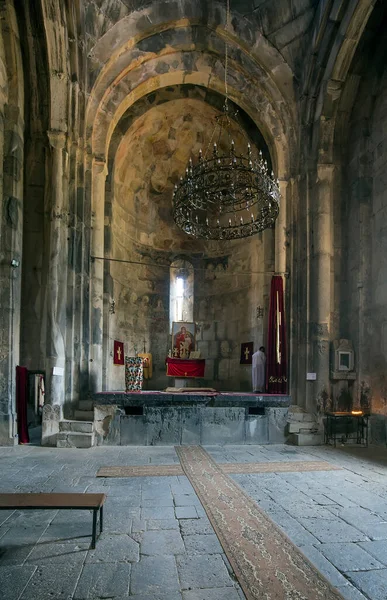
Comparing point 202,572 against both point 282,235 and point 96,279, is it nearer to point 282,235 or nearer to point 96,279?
point 96,279

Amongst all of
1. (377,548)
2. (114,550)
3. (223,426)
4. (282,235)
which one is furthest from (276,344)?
(114,550)

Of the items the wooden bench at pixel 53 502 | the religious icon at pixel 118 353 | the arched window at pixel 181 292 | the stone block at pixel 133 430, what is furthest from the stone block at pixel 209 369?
the wooden bench at pixel 53 502

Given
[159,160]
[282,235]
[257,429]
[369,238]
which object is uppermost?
[159,160]

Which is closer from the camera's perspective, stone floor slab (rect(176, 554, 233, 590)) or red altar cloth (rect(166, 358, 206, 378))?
stone floor slab (rect(176, 554, 233, 590))

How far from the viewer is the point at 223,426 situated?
9.23 m

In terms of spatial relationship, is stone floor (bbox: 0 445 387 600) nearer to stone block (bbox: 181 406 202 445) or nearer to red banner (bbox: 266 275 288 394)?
stone block (bbox: 181 406 202 445)

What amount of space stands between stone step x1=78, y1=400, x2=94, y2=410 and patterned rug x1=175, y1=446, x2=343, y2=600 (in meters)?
4.02

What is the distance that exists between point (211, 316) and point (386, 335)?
6795 mm

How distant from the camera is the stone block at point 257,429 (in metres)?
9.32

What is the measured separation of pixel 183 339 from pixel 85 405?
5373 millimetres

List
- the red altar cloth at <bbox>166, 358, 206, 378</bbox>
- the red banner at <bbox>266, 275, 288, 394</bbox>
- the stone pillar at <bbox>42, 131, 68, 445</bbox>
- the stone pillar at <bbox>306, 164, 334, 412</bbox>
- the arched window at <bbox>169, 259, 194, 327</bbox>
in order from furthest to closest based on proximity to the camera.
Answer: the arched window at <bbox>169, 259, 194, 327</bbox>, the red altar cloth at <bbox>166, 358, 206, 378</bbox>, the red banner at <bbox>266, 275, 288, 394</bbox>, the stone pillar at <bbox>306, 164, 334, 412</bbox>, the stone pillar at <bbox>42, 131, 68, 445</bbox>

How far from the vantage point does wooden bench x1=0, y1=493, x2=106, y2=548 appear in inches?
145

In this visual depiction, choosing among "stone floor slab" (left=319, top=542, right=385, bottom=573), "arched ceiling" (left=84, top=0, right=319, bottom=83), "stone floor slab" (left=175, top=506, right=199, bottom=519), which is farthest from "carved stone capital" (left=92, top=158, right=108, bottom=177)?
"stone floor slab" (left=319, top=542, right=385, bottom=573)

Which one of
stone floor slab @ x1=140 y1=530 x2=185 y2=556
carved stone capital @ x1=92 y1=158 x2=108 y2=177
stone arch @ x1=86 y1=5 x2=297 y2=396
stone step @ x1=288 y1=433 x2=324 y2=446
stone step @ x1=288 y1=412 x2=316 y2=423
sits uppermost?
stone arch @ x1=86 y1=5 x2=297 y2=396
